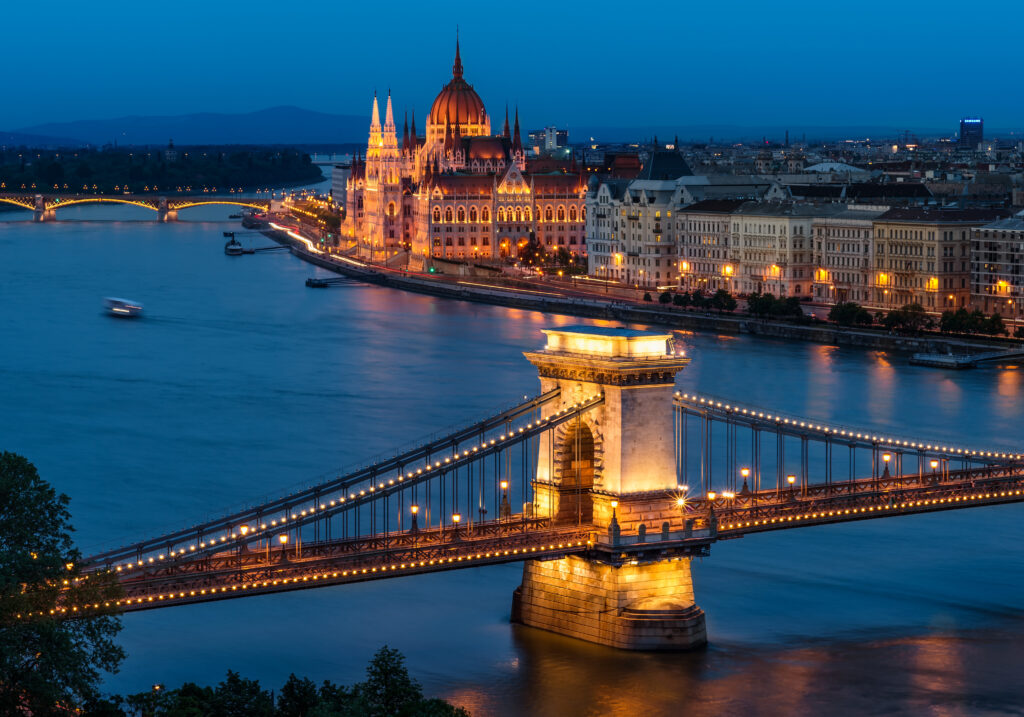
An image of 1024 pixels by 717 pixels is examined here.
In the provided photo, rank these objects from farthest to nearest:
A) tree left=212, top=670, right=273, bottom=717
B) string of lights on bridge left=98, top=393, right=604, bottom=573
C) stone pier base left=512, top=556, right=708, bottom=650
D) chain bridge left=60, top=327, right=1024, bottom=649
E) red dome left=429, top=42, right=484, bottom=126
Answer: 1. red dome left=429, top=42, right=484, bottom=126
2. stone pier base left=512, top=556, right=708, bottom=650
3. chain bridge left=60, top=327, right=1024, bottom=649
4. string of lights on bridge left=98, top=393, right=604, bottom=573
5. tree left=212, top=670, right=273, bottom=717

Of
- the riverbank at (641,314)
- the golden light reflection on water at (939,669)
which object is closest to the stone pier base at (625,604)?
the golden light reflection on water at (939,669)

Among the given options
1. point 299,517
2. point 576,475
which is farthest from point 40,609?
point 576,475

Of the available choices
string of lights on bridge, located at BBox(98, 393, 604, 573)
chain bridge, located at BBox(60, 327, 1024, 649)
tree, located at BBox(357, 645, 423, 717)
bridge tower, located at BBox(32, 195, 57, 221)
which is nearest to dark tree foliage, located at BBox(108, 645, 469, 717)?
tree, located at BBox(357, 645, 423, 717)

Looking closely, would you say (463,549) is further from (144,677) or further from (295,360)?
(295,360)

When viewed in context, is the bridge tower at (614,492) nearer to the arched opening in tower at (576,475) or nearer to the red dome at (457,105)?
the arched opening in tower at (576,475)

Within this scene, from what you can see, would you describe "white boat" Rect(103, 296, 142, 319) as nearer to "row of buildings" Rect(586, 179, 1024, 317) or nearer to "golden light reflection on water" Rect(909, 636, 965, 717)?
"row of buildings" Rect(586, 179, 1024, 317)

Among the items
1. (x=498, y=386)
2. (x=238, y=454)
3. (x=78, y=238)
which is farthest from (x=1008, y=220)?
(x=78, y=238)
